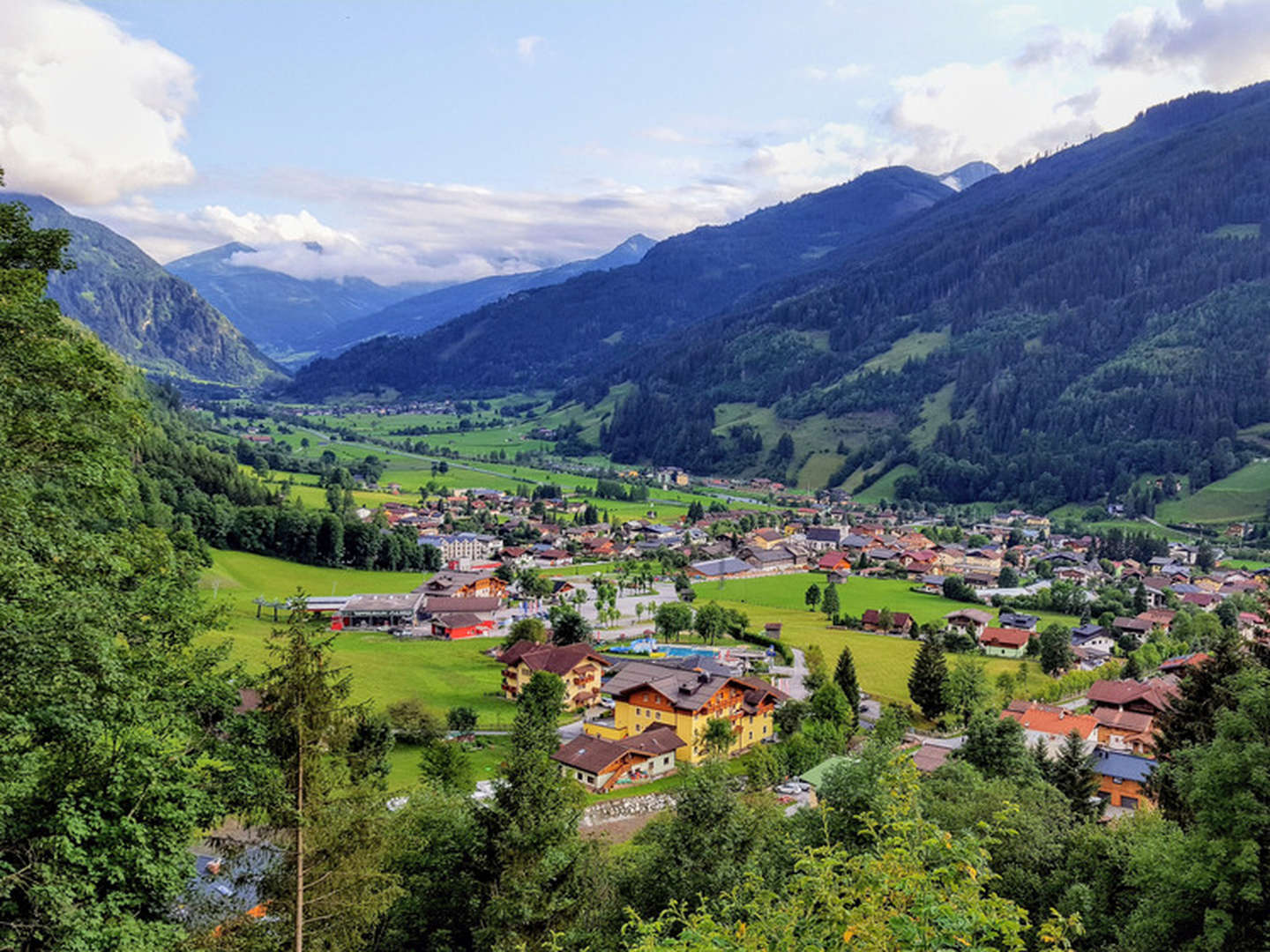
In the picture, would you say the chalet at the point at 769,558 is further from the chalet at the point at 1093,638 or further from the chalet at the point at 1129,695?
the chalet at the point at 1129,695

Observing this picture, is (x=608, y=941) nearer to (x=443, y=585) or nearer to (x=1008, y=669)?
(x=1008, y=669)

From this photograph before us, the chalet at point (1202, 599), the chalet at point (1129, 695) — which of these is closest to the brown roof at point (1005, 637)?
the chalet at point (1129, 695)

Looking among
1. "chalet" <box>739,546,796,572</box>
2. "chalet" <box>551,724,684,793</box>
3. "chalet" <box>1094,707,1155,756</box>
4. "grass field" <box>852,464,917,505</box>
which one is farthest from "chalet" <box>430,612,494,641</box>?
"grass field" <box>852,464,917,505</box>

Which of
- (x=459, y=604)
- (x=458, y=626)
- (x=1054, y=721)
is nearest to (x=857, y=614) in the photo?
(x=1054, y=721)

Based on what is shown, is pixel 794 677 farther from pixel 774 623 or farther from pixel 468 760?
pixel 468 760

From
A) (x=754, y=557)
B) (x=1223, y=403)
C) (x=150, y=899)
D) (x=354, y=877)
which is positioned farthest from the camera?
(x=1223, y=403)

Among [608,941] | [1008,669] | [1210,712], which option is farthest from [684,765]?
[1008,669]

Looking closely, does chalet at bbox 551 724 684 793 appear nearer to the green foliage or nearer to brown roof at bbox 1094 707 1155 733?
the green foliage
